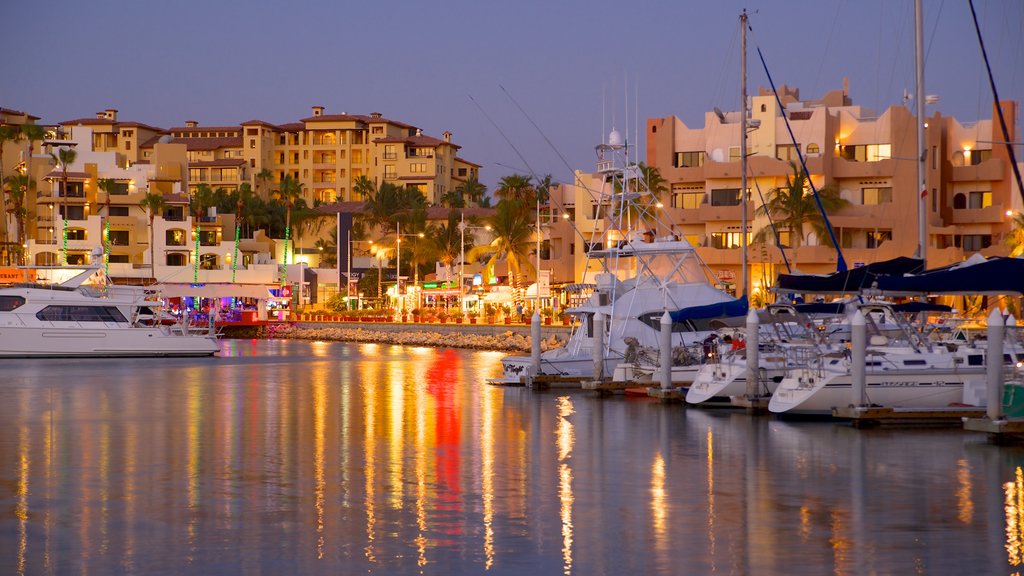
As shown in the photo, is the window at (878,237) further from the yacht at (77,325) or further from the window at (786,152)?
the yacht at (77,325)

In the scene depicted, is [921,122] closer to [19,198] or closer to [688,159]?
[688,159]

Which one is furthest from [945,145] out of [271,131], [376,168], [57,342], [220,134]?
[220,134]

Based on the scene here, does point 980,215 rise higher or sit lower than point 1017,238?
higher

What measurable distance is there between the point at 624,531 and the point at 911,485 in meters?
5.84

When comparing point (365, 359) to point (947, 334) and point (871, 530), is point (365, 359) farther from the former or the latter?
point (871, 530)

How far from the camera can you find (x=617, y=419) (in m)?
29.8

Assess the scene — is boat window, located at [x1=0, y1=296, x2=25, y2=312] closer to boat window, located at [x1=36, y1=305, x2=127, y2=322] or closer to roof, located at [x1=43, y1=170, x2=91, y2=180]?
boat window, located at [x1=36, y1=305, x2=127, y2=322]

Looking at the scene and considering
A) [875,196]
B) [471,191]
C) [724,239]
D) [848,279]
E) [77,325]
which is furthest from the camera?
[471,191]

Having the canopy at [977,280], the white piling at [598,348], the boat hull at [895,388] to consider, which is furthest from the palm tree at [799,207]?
the boat hull at [895,388]

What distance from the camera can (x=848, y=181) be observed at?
76.2 metres

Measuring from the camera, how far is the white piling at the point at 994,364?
2283 cm

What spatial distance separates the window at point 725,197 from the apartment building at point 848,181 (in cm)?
6

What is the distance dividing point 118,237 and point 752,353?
9567 centimetres

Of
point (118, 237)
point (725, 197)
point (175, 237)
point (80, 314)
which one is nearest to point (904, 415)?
point (80, 314)
